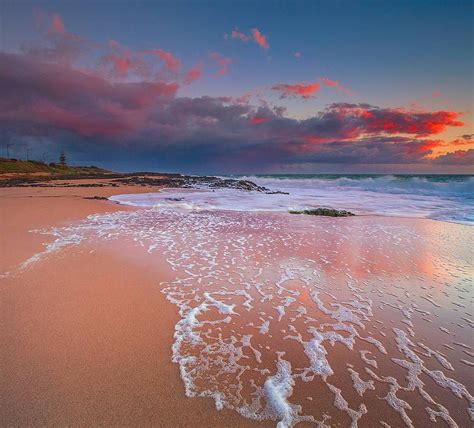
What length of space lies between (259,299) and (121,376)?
245cm

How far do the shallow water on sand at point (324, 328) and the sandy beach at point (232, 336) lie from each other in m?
0.02

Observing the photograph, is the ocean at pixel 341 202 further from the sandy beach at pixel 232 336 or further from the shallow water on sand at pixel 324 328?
the sandy beach at pixel 232 336

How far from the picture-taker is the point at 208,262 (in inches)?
265

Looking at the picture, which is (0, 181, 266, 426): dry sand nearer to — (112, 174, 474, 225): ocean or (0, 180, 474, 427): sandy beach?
(0, 180, 474, 427): sandy beach

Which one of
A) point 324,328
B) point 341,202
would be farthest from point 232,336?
point 341,202

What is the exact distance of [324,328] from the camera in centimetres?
406

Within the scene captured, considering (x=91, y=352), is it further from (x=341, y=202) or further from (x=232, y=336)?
(x=341, y=202)

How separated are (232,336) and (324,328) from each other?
126 centimetres

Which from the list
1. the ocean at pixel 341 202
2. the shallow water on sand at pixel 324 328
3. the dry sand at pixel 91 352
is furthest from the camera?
the ocean at pixel 341 202

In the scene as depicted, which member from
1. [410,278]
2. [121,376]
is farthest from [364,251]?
[121,376]

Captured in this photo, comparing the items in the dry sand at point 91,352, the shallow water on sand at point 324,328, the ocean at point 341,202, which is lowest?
the ocean at point 341,202

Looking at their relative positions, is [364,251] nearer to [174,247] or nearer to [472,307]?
[472,307]

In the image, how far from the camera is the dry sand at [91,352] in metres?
2.56

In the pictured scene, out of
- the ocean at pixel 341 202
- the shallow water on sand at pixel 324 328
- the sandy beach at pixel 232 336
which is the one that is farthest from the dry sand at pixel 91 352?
the ocean at pixel 341 202
